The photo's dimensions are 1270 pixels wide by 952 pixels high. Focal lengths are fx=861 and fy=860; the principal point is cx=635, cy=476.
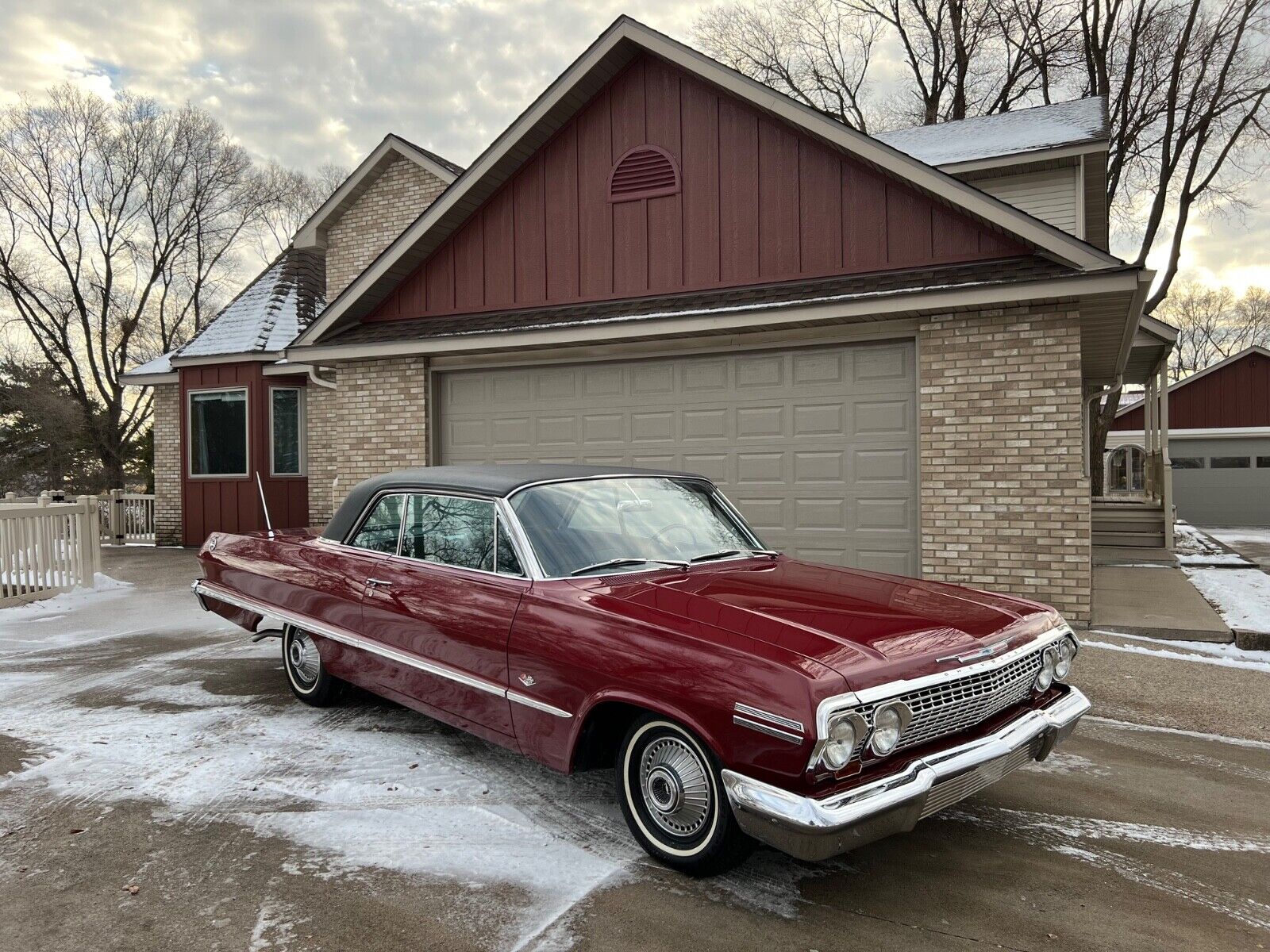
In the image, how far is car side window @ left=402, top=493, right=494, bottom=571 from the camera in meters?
4.00

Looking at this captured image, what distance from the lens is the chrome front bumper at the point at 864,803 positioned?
2.57 m

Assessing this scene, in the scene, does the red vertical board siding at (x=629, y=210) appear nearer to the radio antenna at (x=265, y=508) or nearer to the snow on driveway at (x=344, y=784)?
the radio antenna at (x=265, y=508)

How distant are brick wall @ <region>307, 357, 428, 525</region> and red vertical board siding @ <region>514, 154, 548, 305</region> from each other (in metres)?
1.50

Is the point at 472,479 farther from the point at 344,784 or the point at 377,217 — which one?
the point at 377,217

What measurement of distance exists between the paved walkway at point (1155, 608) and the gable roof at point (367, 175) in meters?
11.6

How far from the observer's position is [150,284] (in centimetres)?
3089

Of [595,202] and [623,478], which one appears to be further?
[595,202]

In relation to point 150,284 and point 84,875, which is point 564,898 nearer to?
point 84,875

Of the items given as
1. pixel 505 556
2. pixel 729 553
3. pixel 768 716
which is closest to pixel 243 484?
pixel 505 556

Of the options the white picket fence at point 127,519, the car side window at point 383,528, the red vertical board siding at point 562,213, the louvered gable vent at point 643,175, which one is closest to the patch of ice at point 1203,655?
the car side window at point 383,528

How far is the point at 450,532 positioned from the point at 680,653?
5.61 feet

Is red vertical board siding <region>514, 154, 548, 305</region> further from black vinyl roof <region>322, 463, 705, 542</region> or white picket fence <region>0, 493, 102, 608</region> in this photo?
white picket fence <region>0, 493, 102, 608</region>

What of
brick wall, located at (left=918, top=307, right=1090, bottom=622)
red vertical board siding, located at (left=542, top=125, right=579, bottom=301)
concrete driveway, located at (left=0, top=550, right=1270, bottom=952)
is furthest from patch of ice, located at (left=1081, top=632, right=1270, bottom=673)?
red vertical board siding, located at (left=542, top=125, right=579, bottom=301)

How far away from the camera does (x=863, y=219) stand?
838cm
